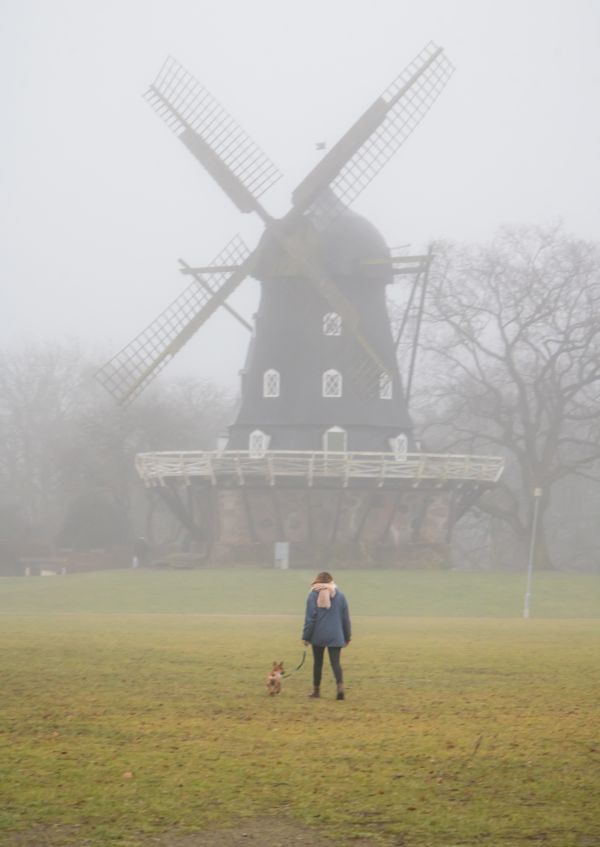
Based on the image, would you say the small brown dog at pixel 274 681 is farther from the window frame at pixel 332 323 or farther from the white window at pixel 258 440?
the window frame at pixel 332 323

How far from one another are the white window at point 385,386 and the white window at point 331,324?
2448mm

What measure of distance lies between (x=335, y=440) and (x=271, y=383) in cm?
346

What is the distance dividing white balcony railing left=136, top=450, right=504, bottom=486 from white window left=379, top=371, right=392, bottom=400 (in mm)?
2451

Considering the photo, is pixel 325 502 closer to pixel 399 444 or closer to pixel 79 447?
pixel 399 444

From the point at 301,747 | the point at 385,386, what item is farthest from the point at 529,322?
the point at 301,747

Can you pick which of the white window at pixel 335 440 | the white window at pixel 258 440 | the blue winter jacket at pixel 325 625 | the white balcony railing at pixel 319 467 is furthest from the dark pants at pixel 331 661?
the white window at pixel 258 440

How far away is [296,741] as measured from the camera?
14.5 metres

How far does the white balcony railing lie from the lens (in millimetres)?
54062

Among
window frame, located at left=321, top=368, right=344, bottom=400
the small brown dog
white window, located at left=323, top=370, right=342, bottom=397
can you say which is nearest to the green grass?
window frame, located at left=321, top=368, right=344, bottom=400

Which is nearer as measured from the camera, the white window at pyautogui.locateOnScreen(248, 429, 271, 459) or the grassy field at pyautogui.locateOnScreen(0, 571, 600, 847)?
the grassy field at pyautogui.locateOnScreen(0, 571, 600, 847)

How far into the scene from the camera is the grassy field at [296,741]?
11180mm

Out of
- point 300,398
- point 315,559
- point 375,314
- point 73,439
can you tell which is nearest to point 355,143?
point 375,314

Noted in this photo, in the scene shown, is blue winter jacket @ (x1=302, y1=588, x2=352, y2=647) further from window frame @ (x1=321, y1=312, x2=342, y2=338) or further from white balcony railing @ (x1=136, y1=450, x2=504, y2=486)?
window frame @ (x1=321, y1=312, x2=342, y2=338)

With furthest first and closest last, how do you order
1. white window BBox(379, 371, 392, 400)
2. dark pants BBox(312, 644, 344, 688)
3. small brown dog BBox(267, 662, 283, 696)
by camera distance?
white window BBox(379, 371, 392, 400) < small brown dog BBox(267, 662, 283, 696) < dark pants BBox(312, 644, 344, 688)
